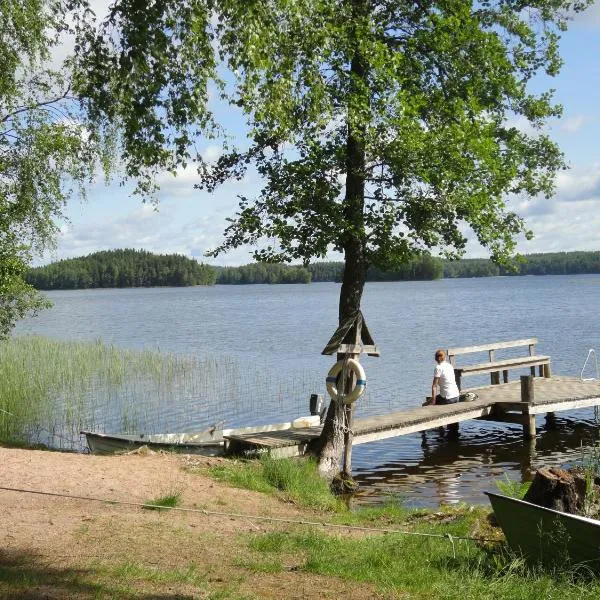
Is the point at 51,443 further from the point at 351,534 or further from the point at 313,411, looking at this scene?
the point at 351,534

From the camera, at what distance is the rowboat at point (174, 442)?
13945 millimetres

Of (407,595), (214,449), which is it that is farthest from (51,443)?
(407,595)

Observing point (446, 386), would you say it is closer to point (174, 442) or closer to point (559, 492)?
point (174, 442)

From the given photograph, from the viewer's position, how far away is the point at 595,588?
5.91 meters

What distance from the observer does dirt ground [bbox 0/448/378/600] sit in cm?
612

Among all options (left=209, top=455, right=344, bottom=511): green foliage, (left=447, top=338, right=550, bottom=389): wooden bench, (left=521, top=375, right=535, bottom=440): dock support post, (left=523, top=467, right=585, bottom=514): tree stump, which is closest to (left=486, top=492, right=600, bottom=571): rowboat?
(left=523, top=467, right=585, bottom=514): tree stump

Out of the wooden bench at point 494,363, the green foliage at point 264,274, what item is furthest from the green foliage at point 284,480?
the green foliage at point 264,274

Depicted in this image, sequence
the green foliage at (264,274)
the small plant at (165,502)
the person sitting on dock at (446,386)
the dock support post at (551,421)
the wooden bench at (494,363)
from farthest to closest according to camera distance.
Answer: the green foliage at (264,274)
the dock support post at (551,421)
the wooden bench at (494,363)
the person sitting on dock at (446,386)
the small plant at (165,502)

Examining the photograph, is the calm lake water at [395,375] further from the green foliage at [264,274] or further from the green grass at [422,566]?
the green foliage at [264,274]

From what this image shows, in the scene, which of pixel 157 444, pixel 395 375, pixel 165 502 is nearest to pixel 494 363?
pixel 395 375

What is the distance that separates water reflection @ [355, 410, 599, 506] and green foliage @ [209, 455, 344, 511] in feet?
3.82

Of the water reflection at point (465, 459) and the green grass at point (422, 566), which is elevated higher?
the green grass at point (422, 566)

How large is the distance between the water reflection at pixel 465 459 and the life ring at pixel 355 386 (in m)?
1.64

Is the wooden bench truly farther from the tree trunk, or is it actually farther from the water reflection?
the tree trunk
